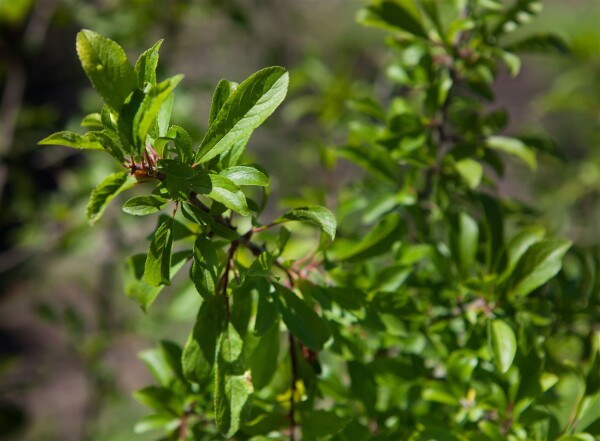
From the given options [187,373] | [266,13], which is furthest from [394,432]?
[266,13]

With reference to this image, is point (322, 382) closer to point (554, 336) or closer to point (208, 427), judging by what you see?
point (208, 427)

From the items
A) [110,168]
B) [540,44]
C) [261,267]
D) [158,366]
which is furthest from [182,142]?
[110,168]

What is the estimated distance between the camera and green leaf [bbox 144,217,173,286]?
647 millimetres

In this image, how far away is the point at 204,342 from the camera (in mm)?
720

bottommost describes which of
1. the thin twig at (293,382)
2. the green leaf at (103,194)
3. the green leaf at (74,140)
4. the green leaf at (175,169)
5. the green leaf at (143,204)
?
the thin twig at (293,382)

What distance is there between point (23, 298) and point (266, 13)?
2.78 metres

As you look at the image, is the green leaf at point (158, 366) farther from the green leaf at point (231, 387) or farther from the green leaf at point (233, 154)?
the green leaf at point (233, 154)

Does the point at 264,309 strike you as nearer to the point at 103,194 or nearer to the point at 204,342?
the point at 204,342

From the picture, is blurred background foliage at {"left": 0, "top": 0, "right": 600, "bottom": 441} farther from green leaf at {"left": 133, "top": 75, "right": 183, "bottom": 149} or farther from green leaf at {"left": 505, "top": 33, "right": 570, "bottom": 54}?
green leaf at {"left": 133, "top": 75, "right": 183, "bottom": 149}

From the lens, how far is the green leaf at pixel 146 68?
25.0 inches

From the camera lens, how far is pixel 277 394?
2.87 ft

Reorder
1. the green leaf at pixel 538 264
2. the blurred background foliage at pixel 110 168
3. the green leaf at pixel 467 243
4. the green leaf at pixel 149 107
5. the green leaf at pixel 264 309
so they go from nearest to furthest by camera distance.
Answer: the green leaf at pixel 149 107 → the green leaf at pixel 264 309 → the green leaf at pixel 538 264 → the green leaf at pixel 467 243 → the blurred background foliage at pixel 110 168

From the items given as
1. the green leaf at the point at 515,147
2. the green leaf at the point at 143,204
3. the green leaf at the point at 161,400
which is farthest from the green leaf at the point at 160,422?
the green leaf at the point at 515,147

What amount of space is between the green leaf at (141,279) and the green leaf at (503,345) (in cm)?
41
